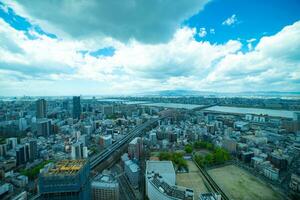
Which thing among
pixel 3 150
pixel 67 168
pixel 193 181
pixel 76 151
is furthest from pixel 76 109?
pixel 67 168

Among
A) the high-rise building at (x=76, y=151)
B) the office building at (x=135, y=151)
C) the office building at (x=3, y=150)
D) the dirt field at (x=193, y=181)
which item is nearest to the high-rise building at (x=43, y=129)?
the office building at (x=3, y=150)

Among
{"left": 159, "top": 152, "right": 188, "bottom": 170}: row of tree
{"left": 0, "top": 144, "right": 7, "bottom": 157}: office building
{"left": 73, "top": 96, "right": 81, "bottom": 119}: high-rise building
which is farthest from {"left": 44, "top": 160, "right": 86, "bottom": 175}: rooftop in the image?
{"left": 73, "top": 96, "right": 81, "bottom": 119}: high-rise building

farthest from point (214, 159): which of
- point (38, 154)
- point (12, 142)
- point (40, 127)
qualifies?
point (40, 127)

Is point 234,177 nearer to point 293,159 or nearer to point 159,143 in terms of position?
point 293,159

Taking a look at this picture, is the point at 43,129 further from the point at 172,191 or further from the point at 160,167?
the point at 172,191

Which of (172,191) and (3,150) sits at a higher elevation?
(172,191)
